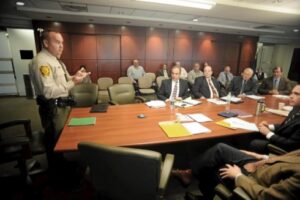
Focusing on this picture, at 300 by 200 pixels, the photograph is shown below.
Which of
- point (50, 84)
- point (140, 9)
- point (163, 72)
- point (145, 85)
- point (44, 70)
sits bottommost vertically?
point (145, 85)

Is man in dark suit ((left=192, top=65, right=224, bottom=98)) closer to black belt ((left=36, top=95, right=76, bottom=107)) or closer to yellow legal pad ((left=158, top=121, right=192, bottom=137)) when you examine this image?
yellow legal pad ((left=158, top=121, right=192, bottom=137))

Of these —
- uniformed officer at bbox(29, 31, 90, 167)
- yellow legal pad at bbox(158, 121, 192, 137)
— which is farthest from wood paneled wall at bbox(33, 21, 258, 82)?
yellow legal pad at bbox(158, 121, 192, 137)

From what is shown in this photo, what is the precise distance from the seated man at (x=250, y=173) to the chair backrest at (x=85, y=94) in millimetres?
1857

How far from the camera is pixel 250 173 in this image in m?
1.40

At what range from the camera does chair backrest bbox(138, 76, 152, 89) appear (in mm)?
5727

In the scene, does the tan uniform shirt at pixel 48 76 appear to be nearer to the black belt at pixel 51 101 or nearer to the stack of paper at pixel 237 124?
the black belt at pixel 51 101

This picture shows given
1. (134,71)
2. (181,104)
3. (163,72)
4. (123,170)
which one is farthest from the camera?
(163,72)

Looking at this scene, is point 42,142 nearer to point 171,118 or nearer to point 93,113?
point 93,113

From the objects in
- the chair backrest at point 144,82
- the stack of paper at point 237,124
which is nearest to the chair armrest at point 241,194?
the stack of paper at point 237,124

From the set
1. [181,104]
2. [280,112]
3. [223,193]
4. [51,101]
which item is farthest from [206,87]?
[51,101]

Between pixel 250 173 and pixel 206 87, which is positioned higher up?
pixel 206 87

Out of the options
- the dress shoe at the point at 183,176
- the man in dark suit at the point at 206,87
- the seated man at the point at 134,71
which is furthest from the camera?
the seated man at the point at 134,71

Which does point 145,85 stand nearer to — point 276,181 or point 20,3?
point 20,3

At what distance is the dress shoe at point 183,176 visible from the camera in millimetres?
1938
